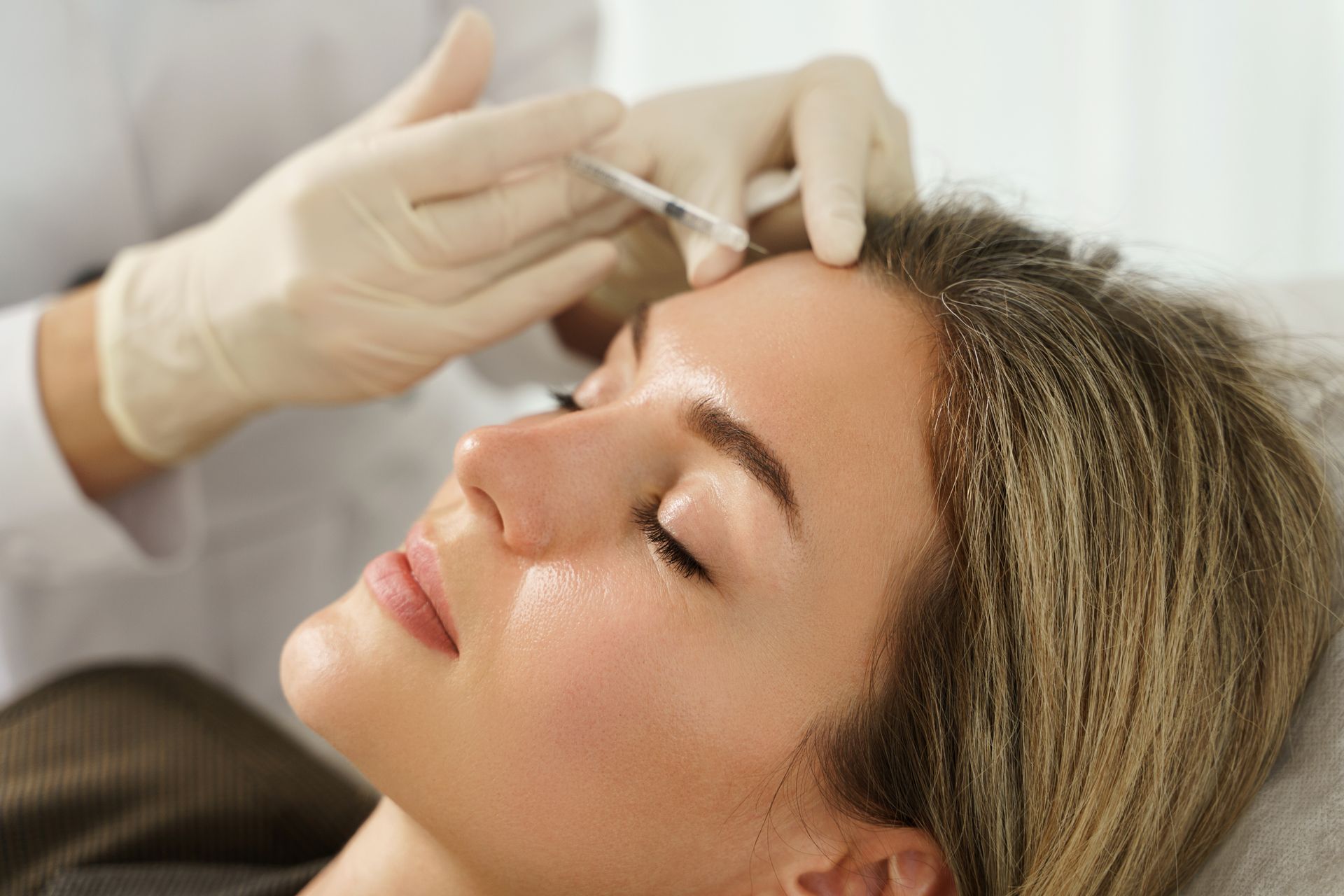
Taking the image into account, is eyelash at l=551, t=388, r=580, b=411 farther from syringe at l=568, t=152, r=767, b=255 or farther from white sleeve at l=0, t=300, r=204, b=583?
white sleeve at l=0, t=300, r=204, b=583

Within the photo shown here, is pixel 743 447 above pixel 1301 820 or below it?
above

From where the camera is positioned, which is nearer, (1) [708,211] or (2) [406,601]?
(2) [406,601]

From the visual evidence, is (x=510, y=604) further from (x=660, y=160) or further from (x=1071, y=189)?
(x=1071, y=189)

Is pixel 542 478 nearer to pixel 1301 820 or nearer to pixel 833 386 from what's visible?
pixel 833 386

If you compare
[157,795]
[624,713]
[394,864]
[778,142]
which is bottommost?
[157,795]

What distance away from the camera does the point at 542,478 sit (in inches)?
38.1

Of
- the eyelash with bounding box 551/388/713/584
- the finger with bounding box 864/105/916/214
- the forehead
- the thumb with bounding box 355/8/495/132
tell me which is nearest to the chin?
the eyelash with bounding box 551/388/713/584

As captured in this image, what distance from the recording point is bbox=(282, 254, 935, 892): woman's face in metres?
0.91

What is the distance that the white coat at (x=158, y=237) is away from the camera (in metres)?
1.41

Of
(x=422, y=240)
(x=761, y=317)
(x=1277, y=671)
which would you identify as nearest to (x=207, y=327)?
(x=422, y=240)

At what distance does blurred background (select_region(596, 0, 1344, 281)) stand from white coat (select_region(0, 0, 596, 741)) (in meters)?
0.50

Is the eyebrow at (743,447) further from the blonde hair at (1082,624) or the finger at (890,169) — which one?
the finger at (890,169)

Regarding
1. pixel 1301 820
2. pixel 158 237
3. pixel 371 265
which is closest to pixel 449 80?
pixel 371 265

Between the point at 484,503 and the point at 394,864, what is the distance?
0.41 meters
